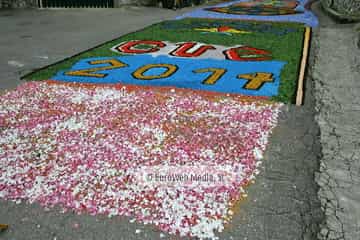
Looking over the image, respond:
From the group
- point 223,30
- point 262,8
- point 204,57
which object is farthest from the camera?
point 262,8

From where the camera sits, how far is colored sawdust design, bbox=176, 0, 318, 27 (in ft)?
40.4

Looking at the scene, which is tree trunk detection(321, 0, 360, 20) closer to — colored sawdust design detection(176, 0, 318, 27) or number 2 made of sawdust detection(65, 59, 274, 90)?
colored sawdust design detection(176, 0, 318, 27)

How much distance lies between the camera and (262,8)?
1505cm

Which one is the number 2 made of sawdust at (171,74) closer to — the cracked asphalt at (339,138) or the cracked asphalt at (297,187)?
the cracked asphalt at (297,187)

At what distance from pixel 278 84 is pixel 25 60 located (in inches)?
204

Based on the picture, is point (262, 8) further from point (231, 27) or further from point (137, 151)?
point (137, 151)

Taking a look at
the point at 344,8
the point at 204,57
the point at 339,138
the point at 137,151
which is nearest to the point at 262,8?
the point at 344,8

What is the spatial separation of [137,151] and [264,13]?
11.6 meters

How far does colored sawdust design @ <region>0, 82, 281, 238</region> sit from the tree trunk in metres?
8.11

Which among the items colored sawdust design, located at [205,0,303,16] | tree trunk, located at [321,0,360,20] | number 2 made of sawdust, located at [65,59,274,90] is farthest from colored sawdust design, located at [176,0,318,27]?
number 2 made of sawdust, located at [65,59,274,90]

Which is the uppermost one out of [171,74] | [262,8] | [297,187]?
[262,8]

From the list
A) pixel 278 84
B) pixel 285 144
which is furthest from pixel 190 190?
pixel 278 84

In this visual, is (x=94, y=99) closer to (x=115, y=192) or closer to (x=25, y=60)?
(x=115, y=192)

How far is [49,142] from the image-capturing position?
3906 millimetres
